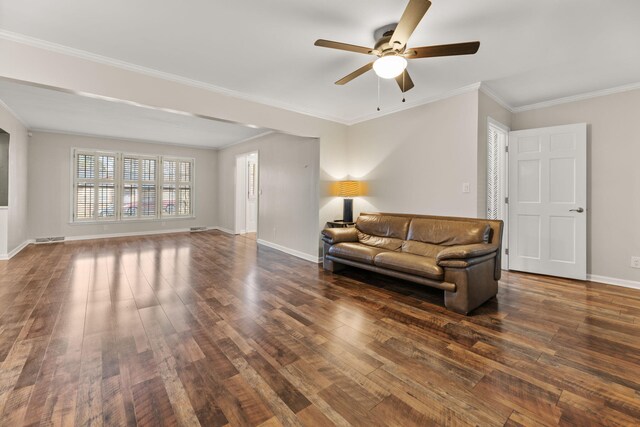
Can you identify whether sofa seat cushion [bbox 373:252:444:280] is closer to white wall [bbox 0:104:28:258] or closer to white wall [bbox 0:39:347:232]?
white wall [bbox 0:39:347:232]

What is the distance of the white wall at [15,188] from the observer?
463 cm

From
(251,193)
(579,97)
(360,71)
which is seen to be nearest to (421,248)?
(360,71)

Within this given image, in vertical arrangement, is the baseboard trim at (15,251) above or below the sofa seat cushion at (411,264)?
below

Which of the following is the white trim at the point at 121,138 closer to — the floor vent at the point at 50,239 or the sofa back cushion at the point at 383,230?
the floor vent at the point at 50,239

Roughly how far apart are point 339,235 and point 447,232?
1449 mm

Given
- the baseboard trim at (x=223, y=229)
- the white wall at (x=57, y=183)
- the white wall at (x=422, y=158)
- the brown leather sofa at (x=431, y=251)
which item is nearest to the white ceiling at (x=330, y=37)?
the white wall at (x=422, y=158)

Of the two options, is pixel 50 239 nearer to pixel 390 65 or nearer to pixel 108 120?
pixel 108 120

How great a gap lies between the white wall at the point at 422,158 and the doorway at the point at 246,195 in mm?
3777

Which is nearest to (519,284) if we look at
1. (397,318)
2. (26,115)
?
(397,318)

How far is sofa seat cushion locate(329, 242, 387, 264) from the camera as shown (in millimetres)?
3598

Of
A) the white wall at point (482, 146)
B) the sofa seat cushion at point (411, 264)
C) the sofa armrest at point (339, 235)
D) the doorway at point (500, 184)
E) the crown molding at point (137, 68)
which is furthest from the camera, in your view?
the doorway at point (500, 184)

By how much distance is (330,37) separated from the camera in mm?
2570

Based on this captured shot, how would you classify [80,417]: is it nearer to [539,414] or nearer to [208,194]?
[539,414]

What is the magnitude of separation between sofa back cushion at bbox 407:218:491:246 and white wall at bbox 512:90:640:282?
1850 mm
